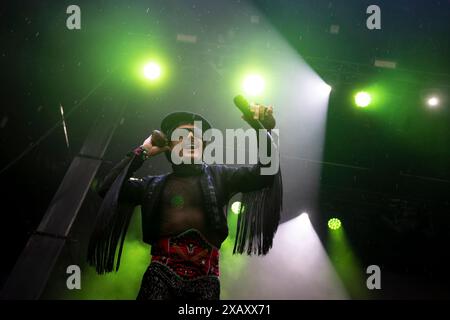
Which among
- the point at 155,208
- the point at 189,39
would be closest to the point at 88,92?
the point at 189,39

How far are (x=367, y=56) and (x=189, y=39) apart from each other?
8.62ft

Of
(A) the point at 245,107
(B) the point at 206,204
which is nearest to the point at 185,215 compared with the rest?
(B) the point at 206,204

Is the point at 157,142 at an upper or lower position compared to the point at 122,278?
upper

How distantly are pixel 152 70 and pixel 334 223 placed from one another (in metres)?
4.11

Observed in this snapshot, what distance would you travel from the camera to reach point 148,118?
211 inches

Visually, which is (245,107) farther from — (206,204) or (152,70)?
(152,70)

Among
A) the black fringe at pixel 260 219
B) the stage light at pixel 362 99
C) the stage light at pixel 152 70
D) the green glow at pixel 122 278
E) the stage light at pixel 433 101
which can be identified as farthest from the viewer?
the stage light at pixel 362 99

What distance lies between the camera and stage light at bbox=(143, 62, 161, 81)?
5082 mm

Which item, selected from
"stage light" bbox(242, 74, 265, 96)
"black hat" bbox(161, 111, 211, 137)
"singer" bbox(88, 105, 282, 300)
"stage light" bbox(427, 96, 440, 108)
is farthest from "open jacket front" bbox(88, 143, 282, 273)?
"stage light" bbox(427, 96, 440, 108)

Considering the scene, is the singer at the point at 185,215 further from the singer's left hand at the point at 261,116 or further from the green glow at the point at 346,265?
the green glow at the point at 346,265

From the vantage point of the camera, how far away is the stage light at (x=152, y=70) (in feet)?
16.7

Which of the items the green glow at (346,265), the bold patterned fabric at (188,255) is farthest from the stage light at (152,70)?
the green glow at (346,265)

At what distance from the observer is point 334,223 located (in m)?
5.99

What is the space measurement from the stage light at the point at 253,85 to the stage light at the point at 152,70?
137cm
